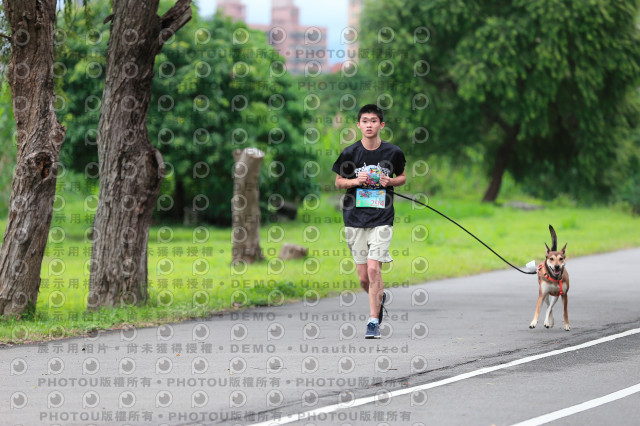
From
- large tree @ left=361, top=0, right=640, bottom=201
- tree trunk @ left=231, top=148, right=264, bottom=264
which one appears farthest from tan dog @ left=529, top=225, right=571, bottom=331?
large tree @ left=361, top=0, right=640, bottom=201

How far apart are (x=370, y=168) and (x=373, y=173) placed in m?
0.06

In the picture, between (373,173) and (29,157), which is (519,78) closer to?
(29,157)

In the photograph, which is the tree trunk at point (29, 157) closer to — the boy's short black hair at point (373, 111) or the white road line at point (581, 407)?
the boy's short black hair at point (373, 111)

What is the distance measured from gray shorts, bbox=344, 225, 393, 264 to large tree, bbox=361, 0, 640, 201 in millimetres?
26253

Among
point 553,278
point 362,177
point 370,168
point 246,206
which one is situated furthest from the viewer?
point 246,206

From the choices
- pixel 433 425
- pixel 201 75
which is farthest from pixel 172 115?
pixel 433 425

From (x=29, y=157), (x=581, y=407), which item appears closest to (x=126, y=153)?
(x=29, y=157)

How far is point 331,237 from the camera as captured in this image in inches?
1054

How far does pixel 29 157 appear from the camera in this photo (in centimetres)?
1122

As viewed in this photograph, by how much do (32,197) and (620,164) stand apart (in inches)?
1193

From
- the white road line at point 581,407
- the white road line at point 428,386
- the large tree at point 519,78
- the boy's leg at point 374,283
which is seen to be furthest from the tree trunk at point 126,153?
the large tree at point 519,78

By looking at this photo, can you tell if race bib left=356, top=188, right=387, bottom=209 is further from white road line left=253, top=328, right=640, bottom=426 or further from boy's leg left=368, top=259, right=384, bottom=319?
white road line left=253, top=328, right=640, bottom=426

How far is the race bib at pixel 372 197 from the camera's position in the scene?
996cm

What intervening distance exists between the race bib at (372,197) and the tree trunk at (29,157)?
3.66m
